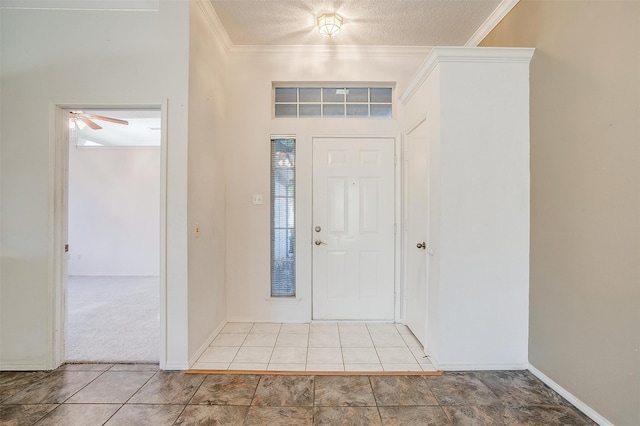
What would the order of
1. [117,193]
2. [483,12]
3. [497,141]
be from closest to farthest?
[497,141] < [483,12] < [117,193]

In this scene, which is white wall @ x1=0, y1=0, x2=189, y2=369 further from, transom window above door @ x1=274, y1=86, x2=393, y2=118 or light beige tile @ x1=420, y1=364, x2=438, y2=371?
light beige tile @ x1=420, y1=364, x2=438, y2=371

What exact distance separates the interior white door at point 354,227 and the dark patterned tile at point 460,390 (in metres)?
1.02

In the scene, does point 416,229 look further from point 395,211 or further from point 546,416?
point 546,416

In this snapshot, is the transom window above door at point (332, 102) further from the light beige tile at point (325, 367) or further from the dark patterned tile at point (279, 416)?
the dark patterned tile at point (279, 416)

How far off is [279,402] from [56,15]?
10.8 ft

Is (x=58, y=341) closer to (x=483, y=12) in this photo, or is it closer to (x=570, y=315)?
(x=570, y=315)

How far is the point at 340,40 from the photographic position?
2898 millimetres

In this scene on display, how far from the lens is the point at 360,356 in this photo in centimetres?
236

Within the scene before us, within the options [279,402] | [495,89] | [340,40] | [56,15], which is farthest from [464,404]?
[56,15]

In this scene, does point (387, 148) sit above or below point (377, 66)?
below

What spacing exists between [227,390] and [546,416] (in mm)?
2015

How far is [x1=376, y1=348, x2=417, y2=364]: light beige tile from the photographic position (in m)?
2.29

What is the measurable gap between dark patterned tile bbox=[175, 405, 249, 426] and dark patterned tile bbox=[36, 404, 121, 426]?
47cm

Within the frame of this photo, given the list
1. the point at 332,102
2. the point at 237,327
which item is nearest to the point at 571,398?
the point at 237,327
